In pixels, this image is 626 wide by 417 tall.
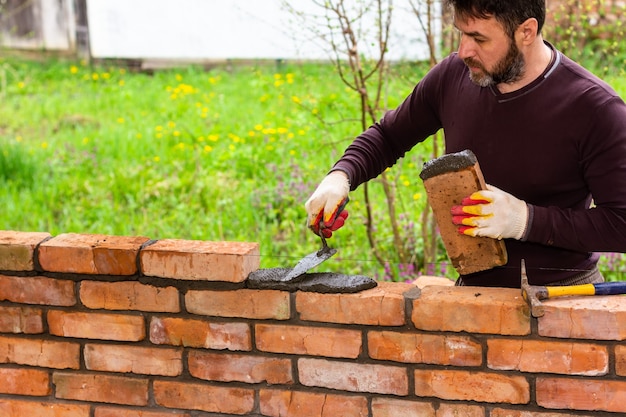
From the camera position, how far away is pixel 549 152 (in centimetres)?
215

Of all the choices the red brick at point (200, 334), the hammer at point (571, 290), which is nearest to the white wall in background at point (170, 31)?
the red brick at point (200, 334)

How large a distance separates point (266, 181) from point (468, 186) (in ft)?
9.65

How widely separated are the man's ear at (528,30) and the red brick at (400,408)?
1.04m

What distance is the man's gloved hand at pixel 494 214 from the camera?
2.11 m

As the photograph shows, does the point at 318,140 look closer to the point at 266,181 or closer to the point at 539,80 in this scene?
the point at 266,181

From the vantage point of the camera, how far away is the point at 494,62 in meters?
2.14

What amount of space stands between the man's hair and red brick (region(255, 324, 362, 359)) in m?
0.93

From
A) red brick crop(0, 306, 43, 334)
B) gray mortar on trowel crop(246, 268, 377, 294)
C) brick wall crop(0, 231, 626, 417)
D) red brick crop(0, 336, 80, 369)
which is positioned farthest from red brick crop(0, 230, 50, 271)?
gray mortar on trowel crop(246, 268, 377, 294)

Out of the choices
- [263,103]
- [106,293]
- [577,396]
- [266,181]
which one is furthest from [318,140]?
[577,396]

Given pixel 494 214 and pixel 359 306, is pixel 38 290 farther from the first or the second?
pixel 494 214

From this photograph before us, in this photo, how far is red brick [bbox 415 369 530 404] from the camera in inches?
86.6

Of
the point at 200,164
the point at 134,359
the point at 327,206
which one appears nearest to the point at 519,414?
the point at 327,206

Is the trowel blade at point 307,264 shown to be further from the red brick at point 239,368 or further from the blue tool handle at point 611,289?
the blue tool handle at point 611,289

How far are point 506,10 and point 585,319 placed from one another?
0.83 meters
